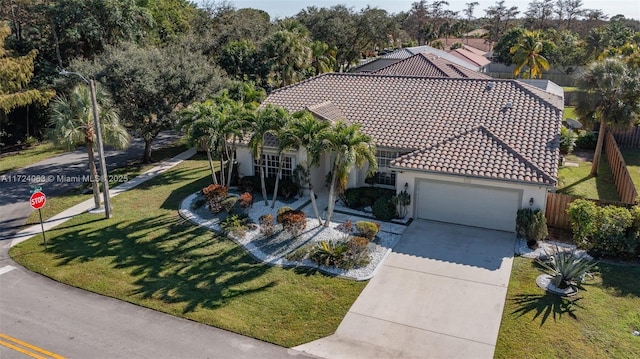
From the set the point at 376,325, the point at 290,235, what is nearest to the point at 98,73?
the point at 290,235

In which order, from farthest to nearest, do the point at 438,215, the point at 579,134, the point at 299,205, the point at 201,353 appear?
1. the point at 579,134
2. the point at 299,205
3. the point at 438,215
4. the point at 201,353

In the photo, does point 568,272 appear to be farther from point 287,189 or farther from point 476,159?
point 287,189

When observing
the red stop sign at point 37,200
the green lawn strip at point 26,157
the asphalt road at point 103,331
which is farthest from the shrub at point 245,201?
the green lawn strip at point 26,157

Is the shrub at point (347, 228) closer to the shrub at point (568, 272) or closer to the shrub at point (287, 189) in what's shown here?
the shrub at point (287, 189)

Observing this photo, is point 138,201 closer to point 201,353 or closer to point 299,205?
point 299,205

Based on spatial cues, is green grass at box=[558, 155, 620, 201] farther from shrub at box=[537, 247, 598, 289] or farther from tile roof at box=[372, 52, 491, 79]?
tile roof at box=[372, 52, 491, 79]

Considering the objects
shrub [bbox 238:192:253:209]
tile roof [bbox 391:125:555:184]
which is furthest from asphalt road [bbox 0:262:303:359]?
tile roof [bbox 391:125:555:184]
